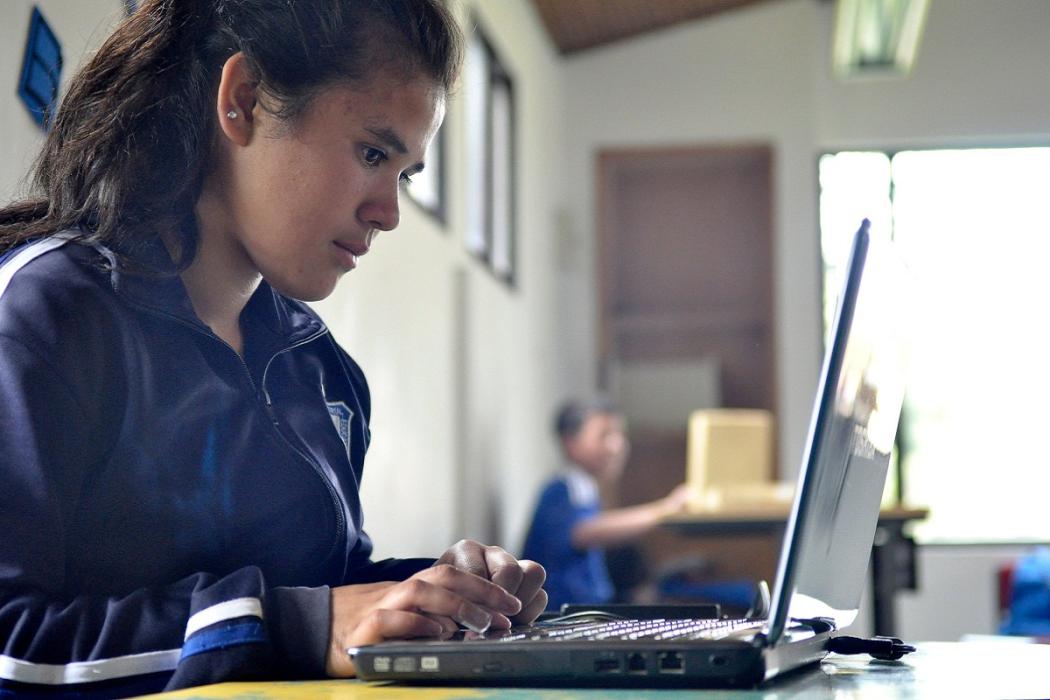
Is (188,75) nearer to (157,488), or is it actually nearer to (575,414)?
(157,488)

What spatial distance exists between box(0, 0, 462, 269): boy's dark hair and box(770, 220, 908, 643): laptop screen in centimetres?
52

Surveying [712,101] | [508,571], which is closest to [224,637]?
[508,571]

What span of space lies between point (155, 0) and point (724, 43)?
19.5 ft

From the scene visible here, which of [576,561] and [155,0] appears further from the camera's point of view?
[576,561]

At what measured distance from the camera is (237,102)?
46.2 inches

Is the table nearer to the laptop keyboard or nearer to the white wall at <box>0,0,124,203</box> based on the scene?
the laptop keyboard

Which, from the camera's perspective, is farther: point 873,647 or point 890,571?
point 890,571

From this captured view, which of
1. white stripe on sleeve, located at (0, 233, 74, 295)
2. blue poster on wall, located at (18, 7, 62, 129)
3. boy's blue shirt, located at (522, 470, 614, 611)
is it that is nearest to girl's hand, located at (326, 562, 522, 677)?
white stripe on sleeve, located at (0, 233, 74, 295)

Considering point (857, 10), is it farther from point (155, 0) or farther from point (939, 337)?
point (155, 0)

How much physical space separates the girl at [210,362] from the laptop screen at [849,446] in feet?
0.74

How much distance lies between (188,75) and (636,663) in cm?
74

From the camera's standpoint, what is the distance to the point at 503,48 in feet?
17.0

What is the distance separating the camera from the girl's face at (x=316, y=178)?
3.78 feet

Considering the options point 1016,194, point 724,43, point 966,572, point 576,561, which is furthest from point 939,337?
point 576,561
